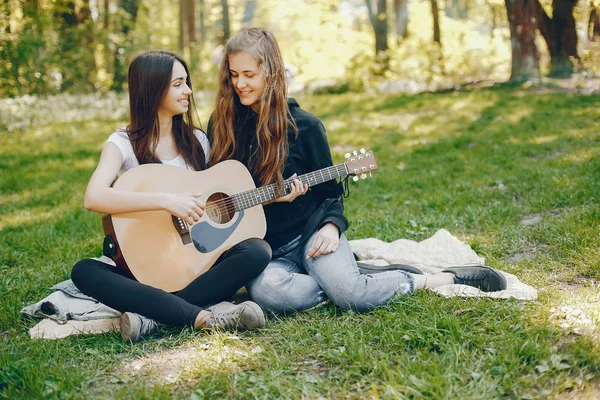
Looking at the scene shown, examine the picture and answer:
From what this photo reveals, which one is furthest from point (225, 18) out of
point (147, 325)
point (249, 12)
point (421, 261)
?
point (249, 12)

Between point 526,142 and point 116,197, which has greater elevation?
point 116,197

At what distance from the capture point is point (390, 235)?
469 centimetres

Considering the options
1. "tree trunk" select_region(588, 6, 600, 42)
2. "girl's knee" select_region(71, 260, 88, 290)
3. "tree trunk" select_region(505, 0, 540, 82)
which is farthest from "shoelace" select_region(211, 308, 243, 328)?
"tree trunk" select_region(505, 0, 540, 82)

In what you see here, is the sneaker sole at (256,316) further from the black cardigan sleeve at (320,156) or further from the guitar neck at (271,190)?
the black cardigan sleeve at (320,156)

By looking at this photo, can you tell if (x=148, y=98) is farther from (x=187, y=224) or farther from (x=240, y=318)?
(x=240, y=318)

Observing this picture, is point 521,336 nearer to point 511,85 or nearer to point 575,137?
point 575,137

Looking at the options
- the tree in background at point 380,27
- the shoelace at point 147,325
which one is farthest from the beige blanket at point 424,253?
the tree in background at point 380,27

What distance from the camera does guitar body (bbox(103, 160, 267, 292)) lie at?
9.98 feet

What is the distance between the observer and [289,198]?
3320 millimetres

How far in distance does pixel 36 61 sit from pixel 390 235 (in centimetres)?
826

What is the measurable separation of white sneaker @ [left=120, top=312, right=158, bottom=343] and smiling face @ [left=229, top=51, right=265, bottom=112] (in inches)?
53.5

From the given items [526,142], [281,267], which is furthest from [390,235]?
[526,142]

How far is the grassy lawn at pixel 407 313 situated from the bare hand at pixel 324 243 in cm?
35

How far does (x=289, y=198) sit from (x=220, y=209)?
41 cm
